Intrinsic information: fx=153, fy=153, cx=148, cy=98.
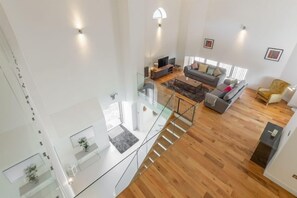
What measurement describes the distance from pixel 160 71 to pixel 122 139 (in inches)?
175

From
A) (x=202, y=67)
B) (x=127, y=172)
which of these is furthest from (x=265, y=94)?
(x=127, y=172)

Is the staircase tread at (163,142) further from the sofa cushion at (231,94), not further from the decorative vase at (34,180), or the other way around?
the decorative vase at (34,180)

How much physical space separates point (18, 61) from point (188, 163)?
5306 millimetres

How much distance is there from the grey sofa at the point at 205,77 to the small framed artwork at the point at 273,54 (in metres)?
1.90

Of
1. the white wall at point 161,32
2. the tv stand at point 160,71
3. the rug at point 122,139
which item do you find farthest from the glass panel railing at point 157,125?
the white wall at point 161,32

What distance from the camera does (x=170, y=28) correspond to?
31.1 ft

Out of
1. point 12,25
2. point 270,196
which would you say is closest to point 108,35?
point 12,25

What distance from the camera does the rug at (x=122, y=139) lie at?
7584 mm

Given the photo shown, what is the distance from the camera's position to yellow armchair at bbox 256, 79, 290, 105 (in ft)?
20.9

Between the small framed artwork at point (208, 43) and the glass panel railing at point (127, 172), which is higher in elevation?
the small framed artwork at point (208, 43)

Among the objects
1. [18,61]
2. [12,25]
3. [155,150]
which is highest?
[12,25]

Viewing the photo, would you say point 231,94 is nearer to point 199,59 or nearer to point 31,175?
point 199,59

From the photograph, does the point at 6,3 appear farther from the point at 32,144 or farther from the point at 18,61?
the point at 32,144

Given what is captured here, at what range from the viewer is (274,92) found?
6.68 metres
